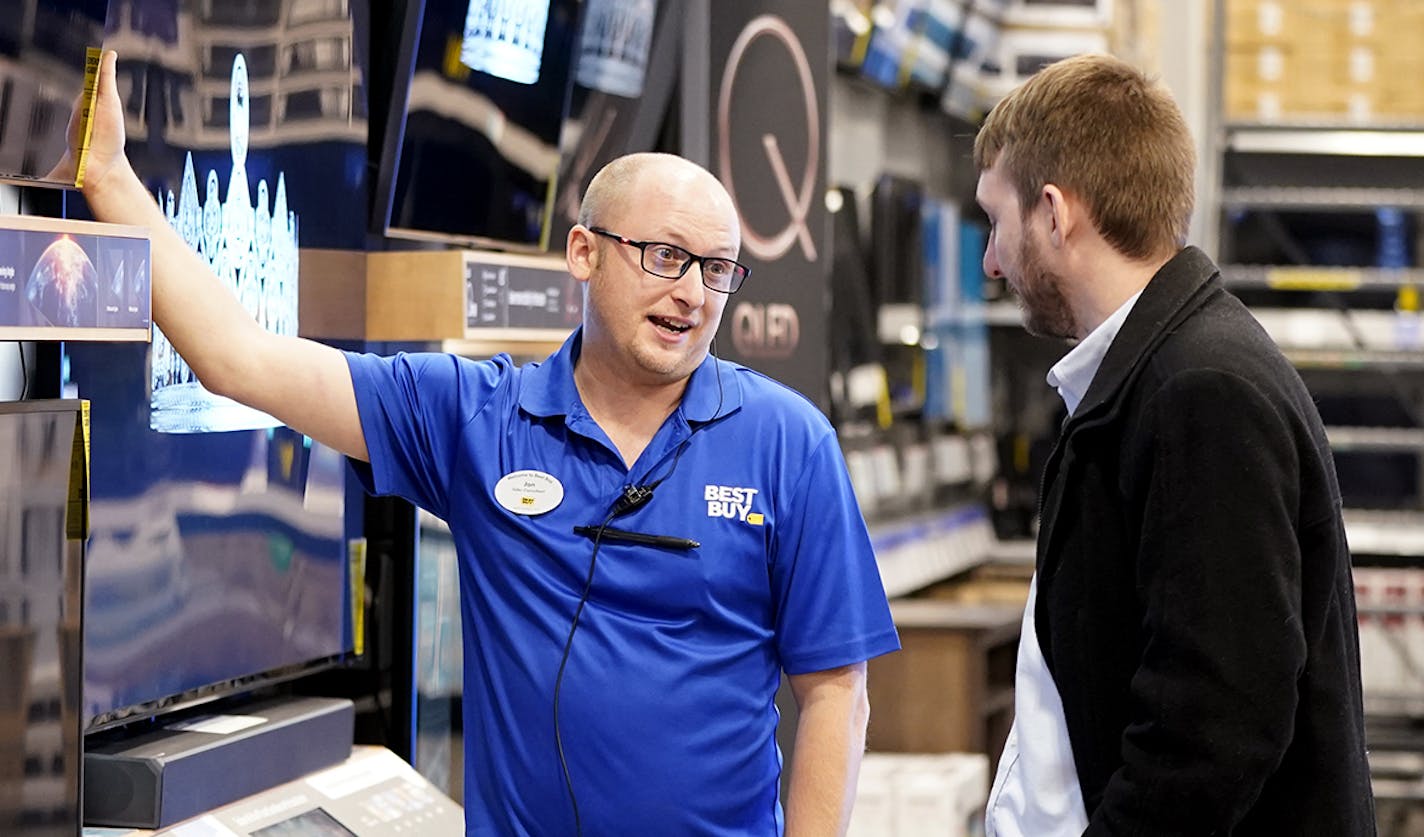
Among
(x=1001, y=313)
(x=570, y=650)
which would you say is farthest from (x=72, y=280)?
(x=1001, y=313)

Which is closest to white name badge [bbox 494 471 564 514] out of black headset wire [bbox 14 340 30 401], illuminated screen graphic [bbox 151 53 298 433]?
illuminated screen graphic [bbox 151 53 298 433]

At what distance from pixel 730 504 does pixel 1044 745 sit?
59cm

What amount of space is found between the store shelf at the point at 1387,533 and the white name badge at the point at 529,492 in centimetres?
617

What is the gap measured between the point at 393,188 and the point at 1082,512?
61.7 inches

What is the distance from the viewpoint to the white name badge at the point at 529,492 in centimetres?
237

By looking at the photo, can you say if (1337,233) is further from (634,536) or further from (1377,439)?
(634,536)

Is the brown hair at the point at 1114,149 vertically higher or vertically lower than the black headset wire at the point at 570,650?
higher

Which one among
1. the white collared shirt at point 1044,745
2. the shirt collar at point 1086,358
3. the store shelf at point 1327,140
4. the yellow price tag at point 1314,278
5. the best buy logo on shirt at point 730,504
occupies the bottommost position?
the white collared shirt at point 1044,745

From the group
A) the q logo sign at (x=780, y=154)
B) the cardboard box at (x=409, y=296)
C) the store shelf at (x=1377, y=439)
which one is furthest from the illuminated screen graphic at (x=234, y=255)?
the store shelf at (x=1377, y=439)

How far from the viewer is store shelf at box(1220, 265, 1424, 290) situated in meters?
8.07

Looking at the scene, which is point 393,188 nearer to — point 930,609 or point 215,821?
point 215,821

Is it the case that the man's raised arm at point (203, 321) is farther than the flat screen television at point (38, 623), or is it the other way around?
the man's raised arm at point (203, 321)

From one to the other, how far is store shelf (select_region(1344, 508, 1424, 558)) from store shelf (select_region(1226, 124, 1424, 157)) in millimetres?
1665

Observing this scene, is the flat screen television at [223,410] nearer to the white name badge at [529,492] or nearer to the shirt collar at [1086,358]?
the white name badge at [529,492]
